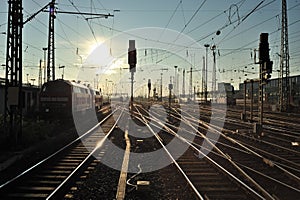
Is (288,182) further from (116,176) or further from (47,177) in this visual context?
(47,177)

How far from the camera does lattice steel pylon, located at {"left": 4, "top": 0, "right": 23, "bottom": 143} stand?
15.0 metres

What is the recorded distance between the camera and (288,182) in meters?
9.57

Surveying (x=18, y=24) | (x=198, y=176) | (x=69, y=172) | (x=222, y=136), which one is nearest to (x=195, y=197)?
(x=198, y=176)

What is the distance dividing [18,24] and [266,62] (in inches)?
476

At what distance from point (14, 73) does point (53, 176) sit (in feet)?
23.0

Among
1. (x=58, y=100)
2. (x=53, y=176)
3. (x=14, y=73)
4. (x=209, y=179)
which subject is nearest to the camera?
(x=209, y=179)

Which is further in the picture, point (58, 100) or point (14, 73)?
point (58, 100)

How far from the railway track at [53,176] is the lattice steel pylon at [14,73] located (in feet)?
7.86

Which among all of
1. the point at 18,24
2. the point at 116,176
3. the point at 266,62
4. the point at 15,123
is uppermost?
the point at 18,24

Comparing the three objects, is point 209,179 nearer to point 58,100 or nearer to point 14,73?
point 14,73

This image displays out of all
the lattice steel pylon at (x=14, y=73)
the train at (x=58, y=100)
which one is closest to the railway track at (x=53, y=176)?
the lattice steel pylon at (x=14, y=73)

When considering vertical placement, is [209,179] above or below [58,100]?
below

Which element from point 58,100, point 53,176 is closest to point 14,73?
point 53,176

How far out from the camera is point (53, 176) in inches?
411
